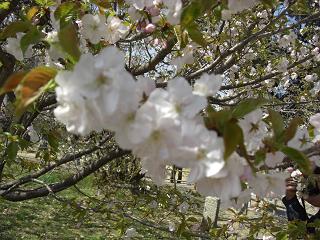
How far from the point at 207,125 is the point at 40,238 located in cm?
424

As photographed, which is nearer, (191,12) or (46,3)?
(191,12)

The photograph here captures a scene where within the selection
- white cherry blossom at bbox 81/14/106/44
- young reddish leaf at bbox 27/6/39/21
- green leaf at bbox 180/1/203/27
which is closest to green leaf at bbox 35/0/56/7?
young reddish leaf at bbox 27/6/39/21

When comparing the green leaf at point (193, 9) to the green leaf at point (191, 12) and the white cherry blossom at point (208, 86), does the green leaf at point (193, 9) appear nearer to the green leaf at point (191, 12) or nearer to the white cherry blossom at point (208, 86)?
the green leaf at point (191, 12)

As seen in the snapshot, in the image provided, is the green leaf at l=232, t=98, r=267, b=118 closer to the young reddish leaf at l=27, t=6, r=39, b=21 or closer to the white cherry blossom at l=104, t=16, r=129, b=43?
the white cherry blossom at l=104, t=16, r=129, b=43

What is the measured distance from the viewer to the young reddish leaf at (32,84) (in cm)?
78

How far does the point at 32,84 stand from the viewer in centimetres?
80

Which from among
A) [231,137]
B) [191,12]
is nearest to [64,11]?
[191,12]

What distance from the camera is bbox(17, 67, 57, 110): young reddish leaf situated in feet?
2.56

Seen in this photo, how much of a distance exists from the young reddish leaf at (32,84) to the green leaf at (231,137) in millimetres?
354

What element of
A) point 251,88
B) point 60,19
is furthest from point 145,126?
point 251,88

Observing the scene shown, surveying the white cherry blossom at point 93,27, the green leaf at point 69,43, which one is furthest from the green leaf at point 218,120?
the white cherry blossom at point 93,27

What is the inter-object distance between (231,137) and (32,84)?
0.39 m

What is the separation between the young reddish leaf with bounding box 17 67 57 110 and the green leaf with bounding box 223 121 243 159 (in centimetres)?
35

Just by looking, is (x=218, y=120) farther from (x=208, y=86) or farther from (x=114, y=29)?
(x=114, y=29)
